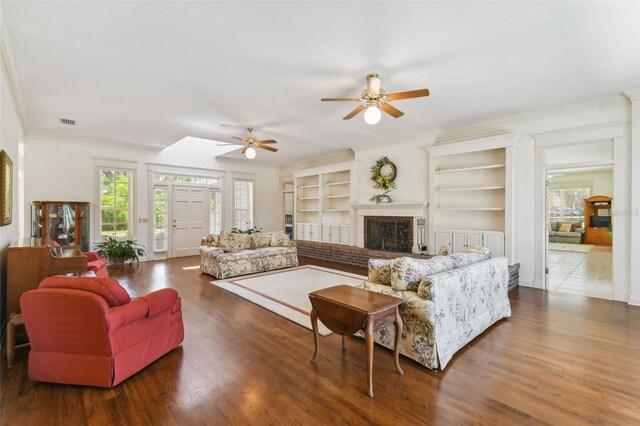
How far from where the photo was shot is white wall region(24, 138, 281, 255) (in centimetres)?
593

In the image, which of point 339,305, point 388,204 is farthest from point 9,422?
point 388,204

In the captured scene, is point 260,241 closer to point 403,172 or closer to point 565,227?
point 403,172

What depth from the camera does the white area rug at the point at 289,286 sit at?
372 centimetres

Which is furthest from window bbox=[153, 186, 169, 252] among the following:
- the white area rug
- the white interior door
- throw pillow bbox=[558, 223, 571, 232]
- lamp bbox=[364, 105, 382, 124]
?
throw pillow bbox=[558, 223, 571, 232]

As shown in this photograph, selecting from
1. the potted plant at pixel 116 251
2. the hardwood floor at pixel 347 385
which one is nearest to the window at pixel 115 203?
the potted plant at pixel 116 251

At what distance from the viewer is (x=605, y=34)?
267cm

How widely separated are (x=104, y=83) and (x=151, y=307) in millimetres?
2936

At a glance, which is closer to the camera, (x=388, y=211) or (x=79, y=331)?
(x=79, y=331)

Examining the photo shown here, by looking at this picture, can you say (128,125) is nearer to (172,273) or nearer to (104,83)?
(104,83)

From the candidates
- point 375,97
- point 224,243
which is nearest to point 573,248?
point 375,97

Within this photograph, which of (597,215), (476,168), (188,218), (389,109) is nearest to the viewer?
(389,109)

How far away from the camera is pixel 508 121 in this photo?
16.6 feet

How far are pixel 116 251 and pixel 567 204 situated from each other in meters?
14.4

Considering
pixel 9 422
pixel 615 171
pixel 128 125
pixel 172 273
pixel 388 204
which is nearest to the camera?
pixel 9 422
